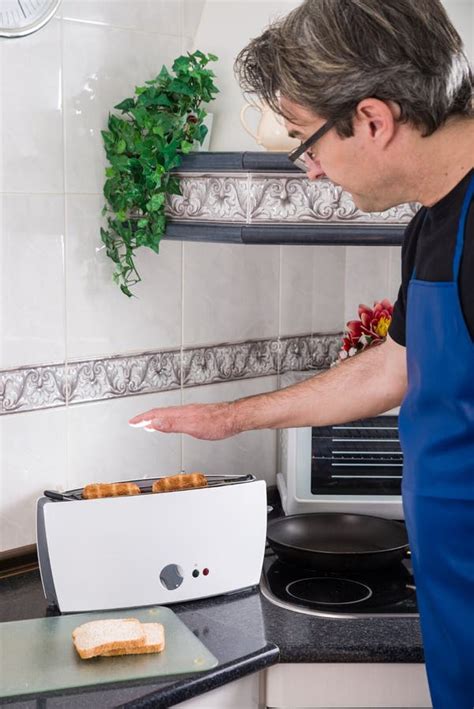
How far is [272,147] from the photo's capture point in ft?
6.63

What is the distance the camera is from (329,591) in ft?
6.37

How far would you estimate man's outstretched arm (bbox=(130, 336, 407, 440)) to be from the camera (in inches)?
69.7

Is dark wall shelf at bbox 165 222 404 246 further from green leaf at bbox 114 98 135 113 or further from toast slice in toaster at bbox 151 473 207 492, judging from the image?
toast slice in toaster at bbox 151 473 207 492

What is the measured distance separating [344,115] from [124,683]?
2.90 feet

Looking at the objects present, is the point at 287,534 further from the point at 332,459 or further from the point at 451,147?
the point at 451,147

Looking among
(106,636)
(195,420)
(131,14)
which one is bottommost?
(106,636)

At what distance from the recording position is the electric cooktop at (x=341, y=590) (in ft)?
6.08

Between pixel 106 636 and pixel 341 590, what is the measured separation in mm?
506

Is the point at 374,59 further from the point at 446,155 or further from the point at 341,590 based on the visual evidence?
the point at 341,590

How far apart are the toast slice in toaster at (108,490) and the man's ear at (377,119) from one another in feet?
2.52

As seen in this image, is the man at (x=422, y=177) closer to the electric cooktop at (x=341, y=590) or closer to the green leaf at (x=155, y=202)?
the electric cooktop at (x=341, y=590)

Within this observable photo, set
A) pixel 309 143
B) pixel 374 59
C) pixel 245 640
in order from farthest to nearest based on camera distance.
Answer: pixel 245 640, pixel 309 143, pixel 374 59

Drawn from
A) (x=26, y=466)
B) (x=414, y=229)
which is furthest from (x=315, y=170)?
(x=26, y=466)

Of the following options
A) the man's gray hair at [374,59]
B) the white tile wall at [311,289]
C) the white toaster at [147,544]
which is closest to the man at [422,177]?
the man's gray hair at [374,59]
